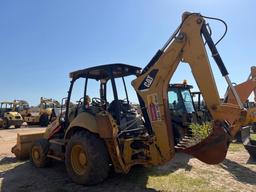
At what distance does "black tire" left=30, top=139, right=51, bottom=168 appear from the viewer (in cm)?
813

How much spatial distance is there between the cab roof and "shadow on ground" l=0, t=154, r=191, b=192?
7.59 ft

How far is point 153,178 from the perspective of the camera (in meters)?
6.91

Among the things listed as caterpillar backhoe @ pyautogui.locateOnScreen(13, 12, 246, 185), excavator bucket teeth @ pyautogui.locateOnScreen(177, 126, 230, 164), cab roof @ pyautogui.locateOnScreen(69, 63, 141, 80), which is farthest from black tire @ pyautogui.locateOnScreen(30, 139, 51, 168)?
excavator bucket teeth @ pyautogui.locateOnScreen(177, 126, 230, 164)

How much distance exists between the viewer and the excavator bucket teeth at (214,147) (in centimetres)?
526

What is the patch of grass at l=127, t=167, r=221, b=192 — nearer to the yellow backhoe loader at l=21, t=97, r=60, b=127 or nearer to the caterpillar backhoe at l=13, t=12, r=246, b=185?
the caterpillar backhoe at l=13, t=12, r=246, b=185

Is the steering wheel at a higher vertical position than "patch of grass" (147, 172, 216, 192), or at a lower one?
higher

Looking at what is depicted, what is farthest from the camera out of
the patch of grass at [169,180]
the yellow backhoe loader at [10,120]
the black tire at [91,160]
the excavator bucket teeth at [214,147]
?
the yellow backhoe loader at [10,120]

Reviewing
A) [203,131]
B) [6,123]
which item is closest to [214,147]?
[203,131]

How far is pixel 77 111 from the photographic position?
303 inches

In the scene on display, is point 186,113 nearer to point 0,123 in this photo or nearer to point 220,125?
point 220,125

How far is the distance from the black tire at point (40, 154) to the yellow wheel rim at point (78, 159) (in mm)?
1626

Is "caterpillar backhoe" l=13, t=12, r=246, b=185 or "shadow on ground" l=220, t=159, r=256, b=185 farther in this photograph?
"shadow on ground" l=220, t=159, r=256, b=185

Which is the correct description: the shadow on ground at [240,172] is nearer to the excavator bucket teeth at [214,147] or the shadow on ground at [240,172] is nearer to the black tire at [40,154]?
the excavator bucket teeth at [214,147]

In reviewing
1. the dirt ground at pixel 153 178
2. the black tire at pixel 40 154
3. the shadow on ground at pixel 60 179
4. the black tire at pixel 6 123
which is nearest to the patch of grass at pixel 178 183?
the dirt ground at pixel 153 178
